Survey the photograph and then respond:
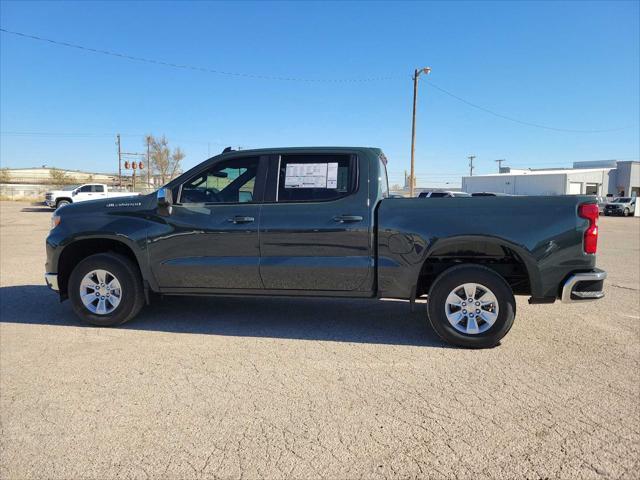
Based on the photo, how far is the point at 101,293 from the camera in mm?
5082

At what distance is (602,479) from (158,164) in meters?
76.9

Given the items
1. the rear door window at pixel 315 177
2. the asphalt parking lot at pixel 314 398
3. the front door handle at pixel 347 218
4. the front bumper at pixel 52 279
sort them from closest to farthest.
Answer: the asphalt parking lot at pixel 314 398, the front door handle at pixel 347 218, the rear door window at pixel 315 177, the front bumper at pixel 52 279

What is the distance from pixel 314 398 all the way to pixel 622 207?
47.0 meters

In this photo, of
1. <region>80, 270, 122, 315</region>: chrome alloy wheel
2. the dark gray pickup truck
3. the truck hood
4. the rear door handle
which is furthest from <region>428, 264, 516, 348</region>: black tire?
<region>80, 270, 122, 315</region>: chrome alloy wheel

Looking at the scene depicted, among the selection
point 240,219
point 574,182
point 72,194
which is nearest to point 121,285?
point 240,219

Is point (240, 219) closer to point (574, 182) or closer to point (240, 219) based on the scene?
point (240, 219)

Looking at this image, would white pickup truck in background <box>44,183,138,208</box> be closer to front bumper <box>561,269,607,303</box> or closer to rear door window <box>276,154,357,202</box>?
rear door window <box>276,154,357,202</box>

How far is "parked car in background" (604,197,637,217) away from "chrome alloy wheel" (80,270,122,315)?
46.6 m

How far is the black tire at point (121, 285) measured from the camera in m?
5.04

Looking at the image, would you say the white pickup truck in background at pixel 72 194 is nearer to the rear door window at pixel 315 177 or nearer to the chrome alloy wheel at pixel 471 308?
the rear door window at pixel 315 177

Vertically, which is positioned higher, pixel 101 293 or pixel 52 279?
pixel 52 279

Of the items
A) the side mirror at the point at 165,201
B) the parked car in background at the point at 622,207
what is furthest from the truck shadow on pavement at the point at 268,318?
the parked car in background at the point at 622,207

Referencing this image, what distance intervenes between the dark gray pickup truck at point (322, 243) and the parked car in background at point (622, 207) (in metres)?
Answer: 44.4

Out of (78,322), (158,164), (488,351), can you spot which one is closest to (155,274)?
(78,322)
